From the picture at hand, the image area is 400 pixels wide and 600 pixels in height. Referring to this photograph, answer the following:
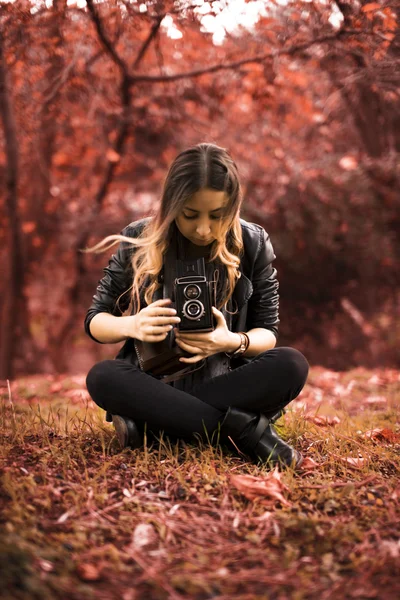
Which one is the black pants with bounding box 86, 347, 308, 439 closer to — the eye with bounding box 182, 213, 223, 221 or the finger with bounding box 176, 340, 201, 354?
the finger with bounding box 176, 340, 201, 354

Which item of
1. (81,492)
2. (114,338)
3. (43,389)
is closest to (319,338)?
(43,389)

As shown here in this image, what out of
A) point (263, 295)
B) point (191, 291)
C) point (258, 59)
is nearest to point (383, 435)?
point (263, 295)

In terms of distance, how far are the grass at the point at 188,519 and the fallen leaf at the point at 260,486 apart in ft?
0.04

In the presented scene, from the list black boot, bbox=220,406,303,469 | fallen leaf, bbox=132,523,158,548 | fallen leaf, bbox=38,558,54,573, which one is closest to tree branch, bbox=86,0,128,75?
black boot, bbox=220,406,303,469

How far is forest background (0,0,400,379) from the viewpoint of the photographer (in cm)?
368

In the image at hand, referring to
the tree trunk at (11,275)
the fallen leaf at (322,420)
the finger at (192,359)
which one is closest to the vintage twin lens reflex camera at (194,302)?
the finger at (192,359)

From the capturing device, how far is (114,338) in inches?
93.4

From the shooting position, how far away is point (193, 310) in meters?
2.24

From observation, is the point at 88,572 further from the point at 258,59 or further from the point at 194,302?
the point at 258,59

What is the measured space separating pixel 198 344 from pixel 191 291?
0.21 metres

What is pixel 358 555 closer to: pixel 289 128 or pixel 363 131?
pixel 363 131

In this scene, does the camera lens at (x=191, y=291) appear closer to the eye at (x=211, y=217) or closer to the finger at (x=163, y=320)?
the finger at (x=163, y=320)

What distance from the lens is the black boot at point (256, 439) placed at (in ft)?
7.36

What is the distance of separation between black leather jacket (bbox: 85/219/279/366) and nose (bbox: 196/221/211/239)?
0.35 m
